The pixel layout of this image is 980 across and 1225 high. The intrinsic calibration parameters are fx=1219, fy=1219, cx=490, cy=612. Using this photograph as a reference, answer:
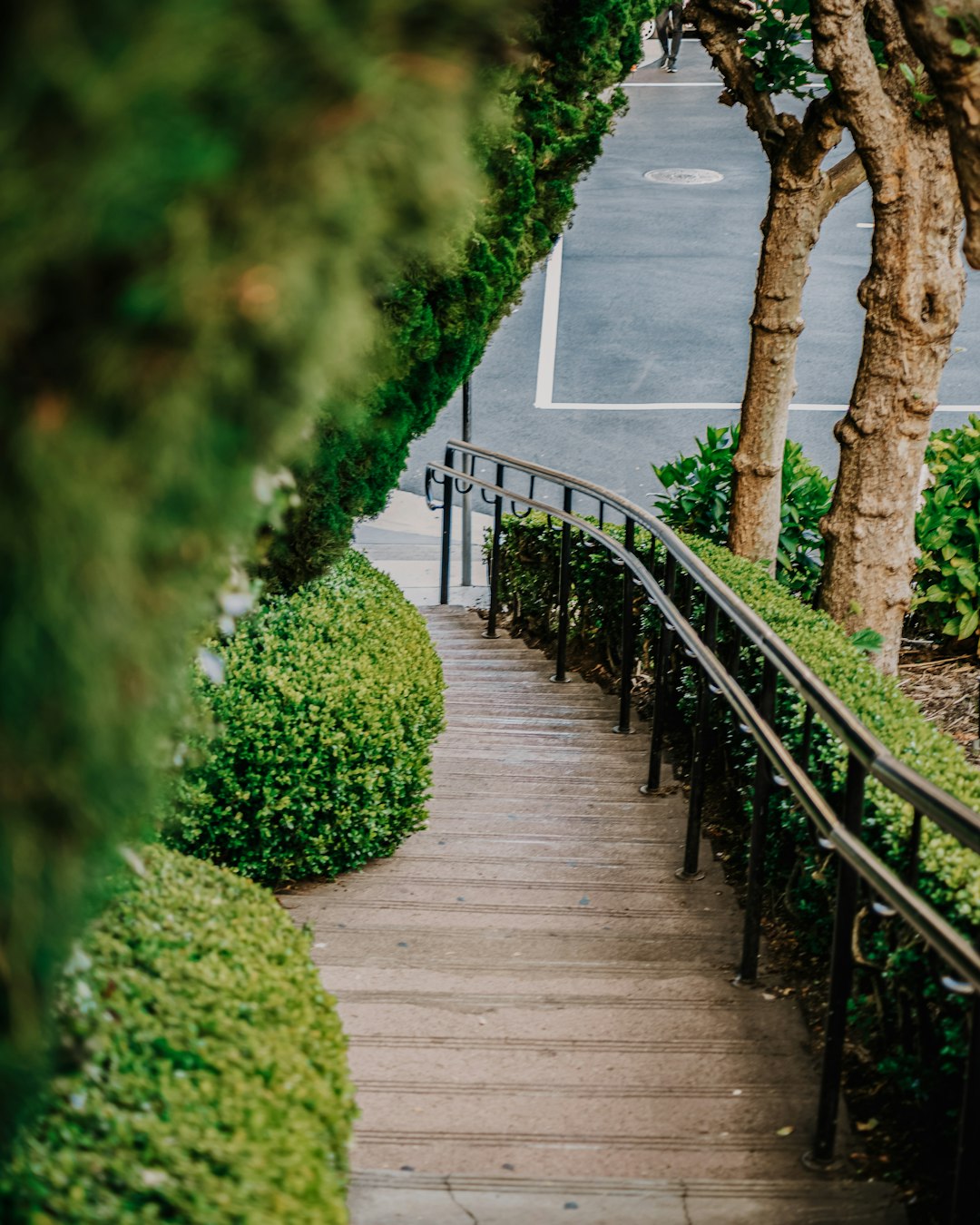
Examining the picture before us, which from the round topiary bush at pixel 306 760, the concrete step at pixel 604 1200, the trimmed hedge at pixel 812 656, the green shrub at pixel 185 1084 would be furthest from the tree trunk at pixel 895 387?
the green shrub at pixel 185 1084

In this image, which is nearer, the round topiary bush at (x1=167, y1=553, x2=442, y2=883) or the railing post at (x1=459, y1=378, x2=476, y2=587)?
the round topiary bush at (x1=167, y1=553, x2=442, y2=883)

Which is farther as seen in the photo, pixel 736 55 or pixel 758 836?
pixel 736 55

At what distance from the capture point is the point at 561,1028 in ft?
11.6

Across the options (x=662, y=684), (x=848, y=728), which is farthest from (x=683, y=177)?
(x=848, y=728)

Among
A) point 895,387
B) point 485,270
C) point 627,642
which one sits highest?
point 485,270

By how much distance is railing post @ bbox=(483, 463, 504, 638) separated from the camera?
25.7 feet

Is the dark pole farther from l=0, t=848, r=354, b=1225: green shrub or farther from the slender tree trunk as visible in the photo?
l=0, t=848, r=354, b=1225: green shrub

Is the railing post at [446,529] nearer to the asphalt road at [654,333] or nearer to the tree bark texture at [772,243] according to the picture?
the tree bark texture at [772,243]

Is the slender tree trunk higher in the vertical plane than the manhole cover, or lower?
lower

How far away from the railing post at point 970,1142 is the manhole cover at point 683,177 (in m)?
21.0

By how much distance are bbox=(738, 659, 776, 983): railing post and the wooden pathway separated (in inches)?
6.0

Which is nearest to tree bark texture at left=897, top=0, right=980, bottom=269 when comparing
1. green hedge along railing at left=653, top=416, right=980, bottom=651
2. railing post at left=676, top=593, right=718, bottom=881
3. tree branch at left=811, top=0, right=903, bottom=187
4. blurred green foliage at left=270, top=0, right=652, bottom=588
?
railing post at left=676, top=593, right=718, bottom=881

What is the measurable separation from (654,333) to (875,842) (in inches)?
538

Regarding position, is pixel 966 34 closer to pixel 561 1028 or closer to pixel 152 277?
pixel 152 277
